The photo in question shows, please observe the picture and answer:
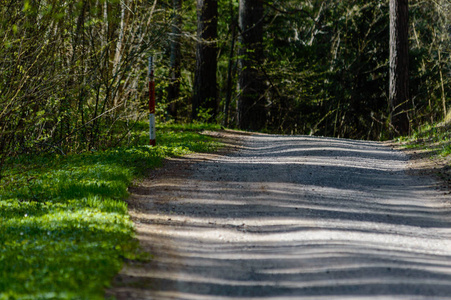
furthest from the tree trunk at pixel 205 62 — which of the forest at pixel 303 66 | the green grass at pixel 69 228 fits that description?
the green grass at pixel 69 228

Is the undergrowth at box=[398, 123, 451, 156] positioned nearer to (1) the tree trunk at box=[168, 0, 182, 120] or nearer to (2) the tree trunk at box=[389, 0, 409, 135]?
(2) the tree trunk at box=[389, 0, 409, 135]

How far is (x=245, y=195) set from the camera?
8.33 meters

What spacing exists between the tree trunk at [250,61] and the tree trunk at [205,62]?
1.72 meters

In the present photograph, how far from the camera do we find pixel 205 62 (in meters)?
20.8

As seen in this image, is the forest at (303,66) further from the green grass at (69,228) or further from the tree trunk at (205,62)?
the green grass at (69,228)

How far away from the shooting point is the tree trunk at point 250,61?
22.4 meters

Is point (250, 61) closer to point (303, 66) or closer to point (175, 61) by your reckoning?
point (303, 66)

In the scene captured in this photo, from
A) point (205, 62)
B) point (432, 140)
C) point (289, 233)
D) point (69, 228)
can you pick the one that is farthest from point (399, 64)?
point (69, 228)

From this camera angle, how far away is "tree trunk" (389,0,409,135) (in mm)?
17734

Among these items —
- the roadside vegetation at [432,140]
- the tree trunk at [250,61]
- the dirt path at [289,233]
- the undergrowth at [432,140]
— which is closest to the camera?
the dirt path at [289,233]

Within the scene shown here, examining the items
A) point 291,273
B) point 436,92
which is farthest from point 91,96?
point 436,92

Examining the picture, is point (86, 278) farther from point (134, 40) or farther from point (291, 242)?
point (134, 40)

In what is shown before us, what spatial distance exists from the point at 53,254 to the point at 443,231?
4.65 metres

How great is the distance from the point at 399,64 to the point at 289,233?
13.2m
